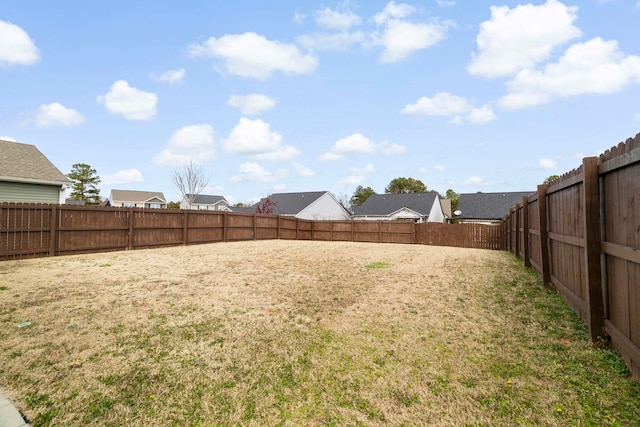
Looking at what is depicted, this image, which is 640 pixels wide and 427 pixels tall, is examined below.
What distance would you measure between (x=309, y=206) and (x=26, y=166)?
86.4ft

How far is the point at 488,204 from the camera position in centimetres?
3750

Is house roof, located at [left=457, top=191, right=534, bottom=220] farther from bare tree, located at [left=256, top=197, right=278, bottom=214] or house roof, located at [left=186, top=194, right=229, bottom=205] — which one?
house roof, located at [left=186, top=194, right=229, bottom=205]

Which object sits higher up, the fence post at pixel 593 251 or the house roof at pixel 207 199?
the house roof at pixel 207 199

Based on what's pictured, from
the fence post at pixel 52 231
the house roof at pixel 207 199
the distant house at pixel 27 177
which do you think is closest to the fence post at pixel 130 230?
the fence post at pixel 52 231

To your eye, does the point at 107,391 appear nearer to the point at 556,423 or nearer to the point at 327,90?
the point at 556,423

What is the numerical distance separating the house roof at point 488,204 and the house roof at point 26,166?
40.1 m

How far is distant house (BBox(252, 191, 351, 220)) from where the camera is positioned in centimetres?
3669

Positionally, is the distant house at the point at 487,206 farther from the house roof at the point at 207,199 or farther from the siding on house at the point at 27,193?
the house roof at the point at 207,199

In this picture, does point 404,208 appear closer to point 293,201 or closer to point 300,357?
point 293,201

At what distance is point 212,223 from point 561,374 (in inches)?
557

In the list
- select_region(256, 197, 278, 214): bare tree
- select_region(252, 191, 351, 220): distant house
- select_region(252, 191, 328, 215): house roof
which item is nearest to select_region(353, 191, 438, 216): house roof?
select_region(252, 191, 351, 220): distant house

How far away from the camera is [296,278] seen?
6672 mm

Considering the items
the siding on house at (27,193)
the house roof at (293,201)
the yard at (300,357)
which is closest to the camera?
the yard at (300,357)

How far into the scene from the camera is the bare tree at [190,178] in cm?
3728
